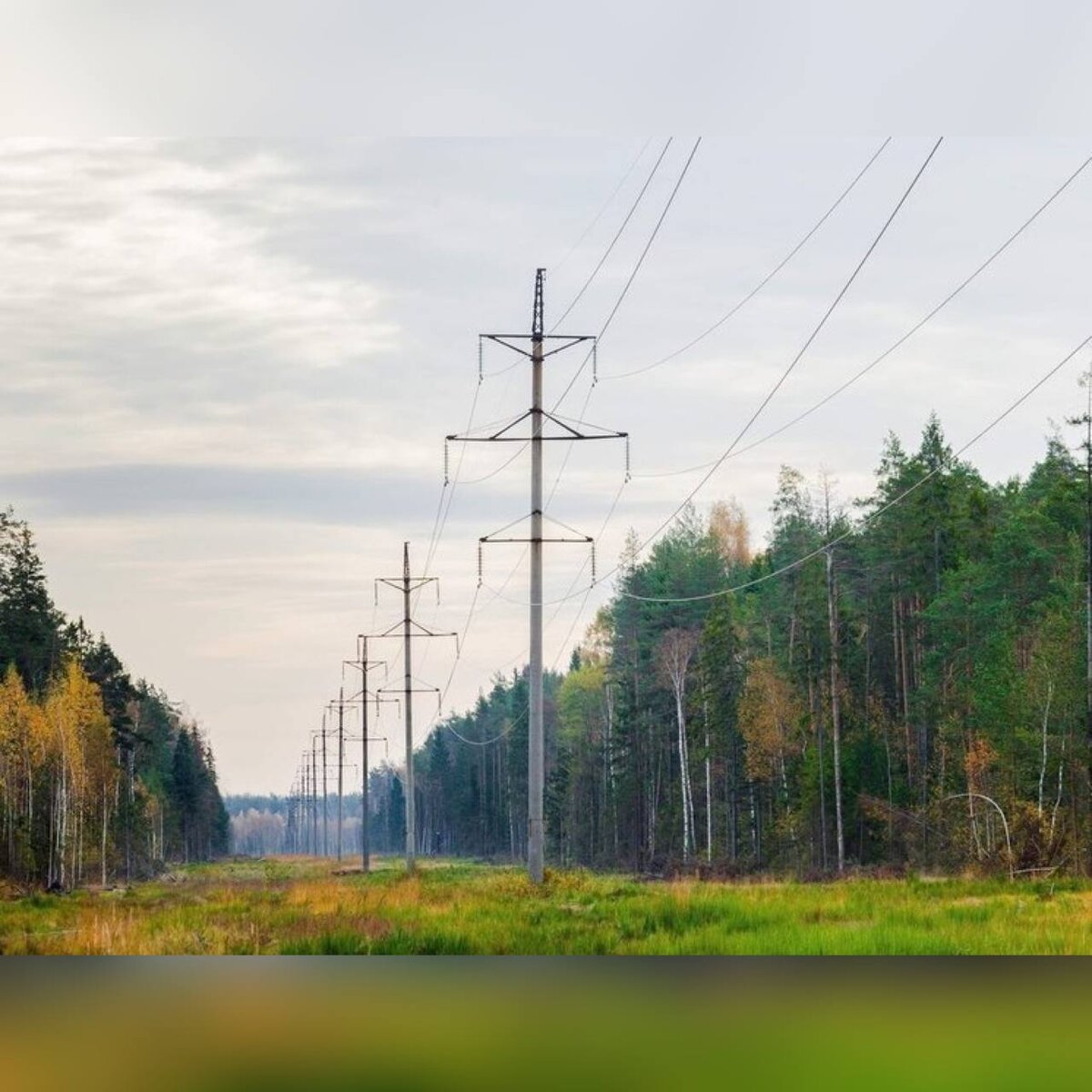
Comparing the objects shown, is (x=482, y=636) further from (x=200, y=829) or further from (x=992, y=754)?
(x=200, y=829)

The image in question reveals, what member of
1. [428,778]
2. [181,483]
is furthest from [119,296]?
[428,778]

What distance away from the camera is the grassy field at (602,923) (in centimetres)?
2789

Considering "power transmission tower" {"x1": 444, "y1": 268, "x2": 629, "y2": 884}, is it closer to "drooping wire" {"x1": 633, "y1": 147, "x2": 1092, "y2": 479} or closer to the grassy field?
the grassy field

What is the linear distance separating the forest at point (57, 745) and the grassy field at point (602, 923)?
20103mm

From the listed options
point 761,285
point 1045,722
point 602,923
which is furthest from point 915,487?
point 602,923

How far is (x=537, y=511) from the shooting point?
1414 inches

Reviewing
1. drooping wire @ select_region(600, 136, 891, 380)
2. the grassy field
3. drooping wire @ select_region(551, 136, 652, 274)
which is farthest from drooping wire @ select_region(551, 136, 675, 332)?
the grassy field

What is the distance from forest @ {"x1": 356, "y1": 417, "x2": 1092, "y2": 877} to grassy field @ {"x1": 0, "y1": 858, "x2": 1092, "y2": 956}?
27.2 feet

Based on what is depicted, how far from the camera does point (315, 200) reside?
40.8m

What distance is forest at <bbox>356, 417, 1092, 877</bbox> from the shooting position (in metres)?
47.6

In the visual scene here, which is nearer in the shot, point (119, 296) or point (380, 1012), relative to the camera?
point (380, 1012)

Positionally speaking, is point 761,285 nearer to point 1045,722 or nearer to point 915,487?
point 1045,722

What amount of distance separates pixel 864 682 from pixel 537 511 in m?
29.3

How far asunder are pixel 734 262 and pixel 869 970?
2220 centimetres
